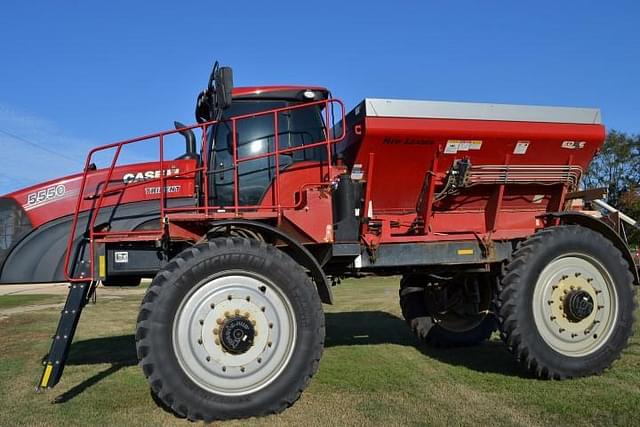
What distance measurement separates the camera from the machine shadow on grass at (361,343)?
613cm

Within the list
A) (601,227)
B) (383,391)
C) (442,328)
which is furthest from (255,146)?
(601,227)

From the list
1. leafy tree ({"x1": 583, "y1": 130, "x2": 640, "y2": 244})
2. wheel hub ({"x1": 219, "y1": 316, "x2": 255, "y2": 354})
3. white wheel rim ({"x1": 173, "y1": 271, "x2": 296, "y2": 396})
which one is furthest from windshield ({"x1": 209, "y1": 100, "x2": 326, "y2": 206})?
leafy tree ({"x1": 583, "y1": 130, "x2": 640, "y2": 244})

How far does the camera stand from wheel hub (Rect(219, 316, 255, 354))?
4781 mm

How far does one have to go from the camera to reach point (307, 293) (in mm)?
4938

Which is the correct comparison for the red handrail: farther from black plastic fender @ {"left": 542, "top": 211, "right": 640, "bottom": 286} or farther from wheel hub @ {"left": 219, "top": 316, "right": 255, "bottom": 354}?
black plastic fender @ {"left": 542, "top": 211, "right": 640, "bottom": 286}

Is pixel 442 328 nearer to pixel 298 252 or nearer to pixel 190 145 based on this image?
pixel 298 252

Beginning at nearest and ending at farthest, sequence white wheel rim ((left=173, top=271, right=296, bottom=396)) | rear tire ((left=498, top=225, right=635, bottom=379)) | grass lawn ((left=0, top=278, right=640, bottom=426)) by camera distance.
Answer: grass lawn ((left=0, top=278, right=640, bottom=426)), white wheel rim ((left=173, top=271, right=296, bottom=396)), rear tire ((left=498, top=225, right=635, bottom=379))

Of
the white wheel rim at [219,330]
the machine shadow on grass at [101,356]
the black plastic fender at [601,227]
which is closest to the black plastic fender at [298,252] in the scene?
the white wheel rim at [219,330]

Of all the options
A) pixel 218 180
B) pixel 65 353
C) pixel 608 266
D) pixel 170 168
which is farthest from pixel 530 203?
pixel 65 353

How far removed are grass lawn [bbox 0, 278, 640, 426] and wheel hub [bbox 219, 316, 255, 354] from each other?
0.60 m

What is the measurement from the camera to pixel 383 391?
5.25 metres

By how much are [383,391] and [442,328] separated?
2.30 m

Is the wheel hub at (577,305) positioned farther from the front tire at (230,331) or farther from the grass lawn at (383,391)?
the front tire at (230,331)

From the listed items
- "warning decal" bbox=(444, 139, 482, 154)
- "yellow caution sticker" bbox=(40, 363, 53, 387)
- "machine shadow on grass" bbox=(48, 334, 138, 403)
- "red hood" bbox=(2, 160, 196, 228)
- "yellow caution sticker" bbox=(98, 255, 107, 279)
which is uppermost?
"warning decal" bbox=(444, 139, 482, 154)
